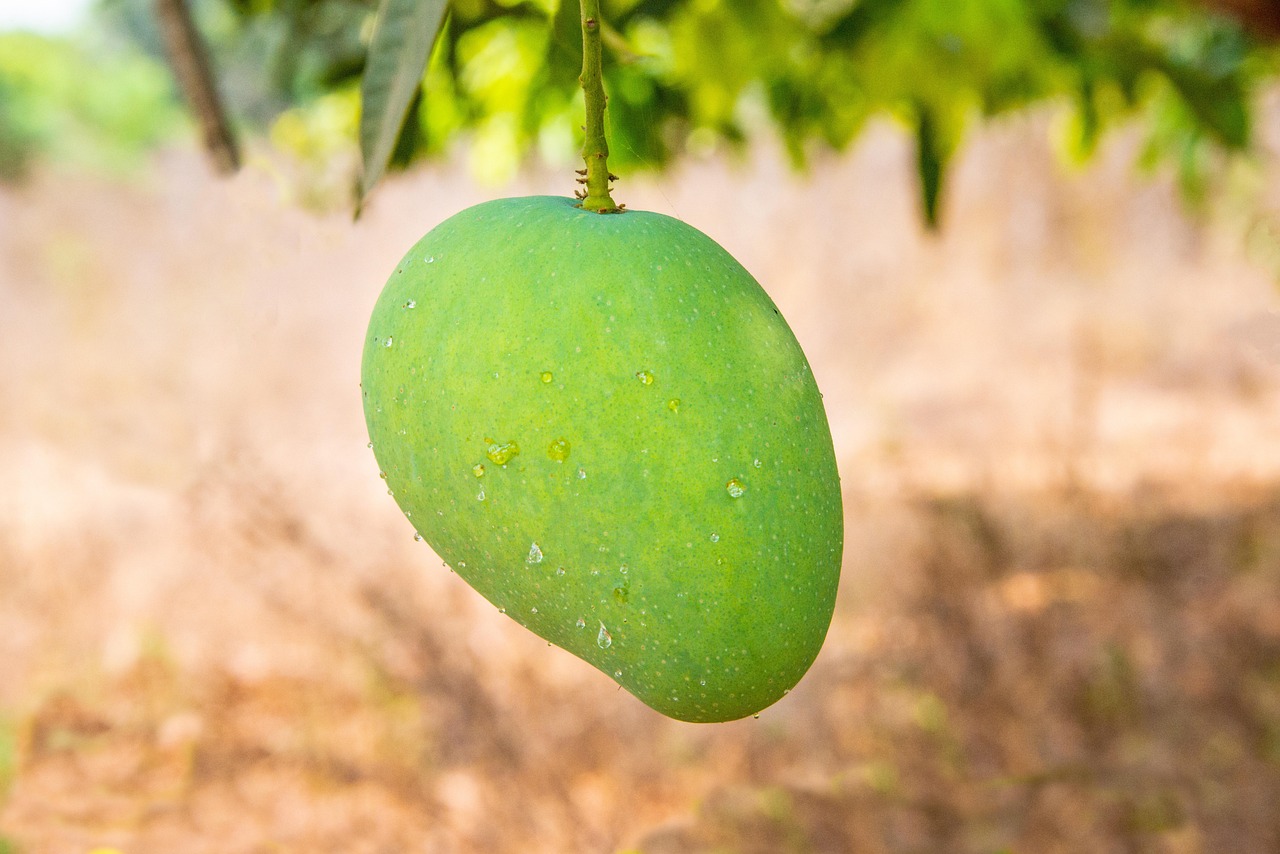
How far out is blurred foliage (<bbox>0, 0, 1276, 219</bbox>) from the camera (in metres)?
1.15

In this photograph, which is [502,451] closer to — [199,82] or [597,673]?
[199,82]

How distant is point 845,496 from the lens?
3008mm

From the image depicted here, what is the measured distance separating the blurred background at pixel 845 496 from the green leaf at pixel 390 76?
14 cm

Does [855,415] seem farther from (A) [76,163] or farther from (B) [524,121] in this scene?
(A) [76,163]

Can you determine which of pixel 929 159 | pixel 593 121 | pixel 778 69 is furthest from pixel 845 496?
pixel 593 121

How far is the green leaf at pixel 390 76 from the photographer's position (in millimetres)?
410

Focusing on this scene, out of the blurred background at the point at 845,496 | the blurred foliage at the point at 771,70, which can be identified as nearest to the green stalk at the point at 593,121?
the blurred background at the point at 845,496

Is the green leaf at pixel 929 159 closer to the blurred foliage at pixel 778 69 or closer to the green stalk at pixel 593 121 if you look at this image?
the blurred foliage at pixel 778 69

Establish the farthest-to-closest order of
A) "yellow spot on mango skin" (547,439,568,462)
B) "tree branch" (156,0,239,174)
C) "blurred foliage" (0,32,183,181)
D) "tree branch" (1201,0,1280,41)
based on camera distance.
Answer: "blurred foliage" (0,32,183,181), "tree branch" (1201,0,1280,41), "tree branch" (156,0,239,174), "yellow spot on mango skin" (547,439,568,462)

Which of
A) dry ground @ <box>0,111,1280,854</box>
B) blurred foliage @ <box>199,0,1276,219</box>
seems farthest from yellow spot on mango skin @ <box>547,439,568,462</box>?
dry ground @ <box>0,111,1280,854</box>

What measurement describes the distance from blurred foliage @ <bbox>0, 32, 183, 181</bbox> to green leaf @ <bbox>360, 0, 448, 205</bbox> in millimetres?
9019

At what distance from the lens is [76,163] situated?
28.0 ft

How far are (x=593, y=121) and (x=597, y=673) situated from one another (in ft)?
7.38

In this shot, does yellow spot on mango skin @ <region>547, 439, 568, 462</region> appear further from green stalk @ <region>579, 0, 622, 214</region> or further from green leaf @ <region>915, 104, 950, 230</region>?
green leaf @ <region>915, 104, 950, 230</region>
